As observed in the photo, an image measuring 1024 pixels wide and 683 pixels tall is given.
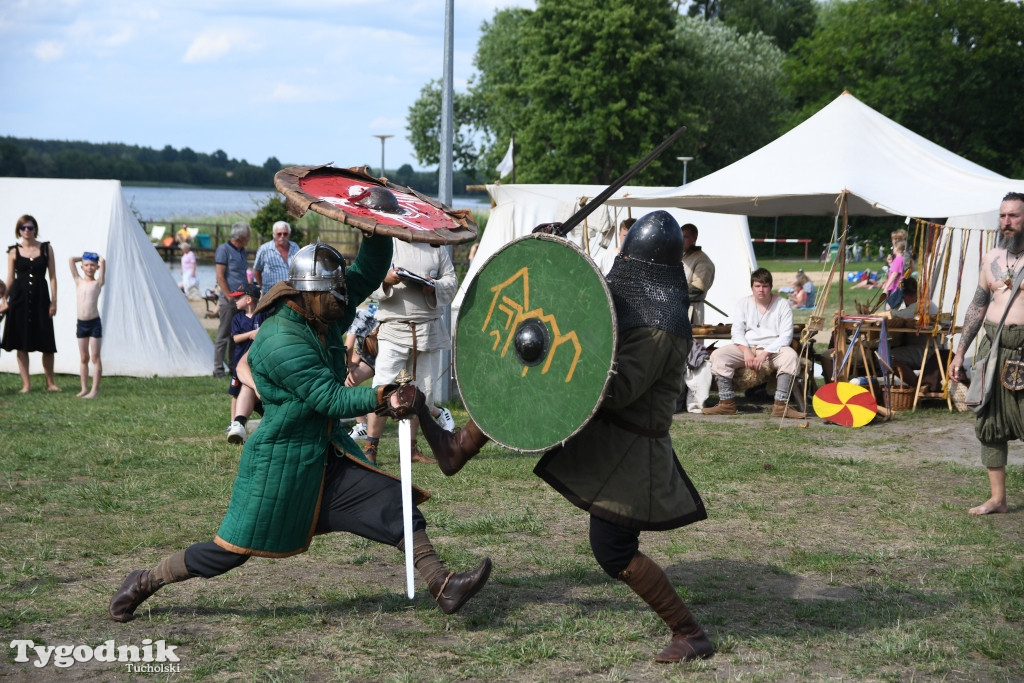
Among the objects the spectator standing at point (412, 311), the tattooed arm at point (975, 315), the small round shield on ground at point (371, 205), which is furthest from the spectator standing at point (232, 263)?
the tattooed arm at point (975, 315)

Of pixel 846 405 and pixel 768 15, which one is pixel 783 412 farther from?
pixel 768 15

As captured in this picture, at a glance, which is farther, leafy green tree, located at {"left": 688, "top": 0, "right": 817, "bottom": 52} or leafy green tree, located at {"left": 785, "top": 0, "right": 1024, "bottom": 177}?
leafy green tree, located at {"left": 688, "top": 0, "right": 817, "bottom": 52}

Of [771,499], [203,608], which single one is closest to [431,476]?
[771,499]

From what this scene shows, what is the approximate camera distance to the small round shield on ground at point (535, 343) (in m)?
3.52

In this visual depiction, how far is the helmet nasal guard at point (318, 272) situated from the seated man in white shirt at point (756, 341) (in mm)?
6529

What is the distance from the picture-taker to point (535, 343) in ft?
11.9

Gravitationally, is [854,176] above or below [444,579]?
above

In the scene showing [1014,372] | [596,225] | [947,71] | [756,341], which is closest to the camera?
[1014,372]

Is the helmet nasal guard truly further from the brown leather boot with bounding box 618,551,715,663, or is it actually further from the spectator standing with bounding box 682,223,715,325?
the spectator standing with bounding box 682,223,715,325

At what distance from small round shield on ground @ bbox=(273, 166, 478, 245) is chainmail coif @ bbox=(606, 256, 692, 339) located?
1.98ft

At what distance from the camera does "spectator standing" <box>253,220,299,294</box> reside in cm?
937

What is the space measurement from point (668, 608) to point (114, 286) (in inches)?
387

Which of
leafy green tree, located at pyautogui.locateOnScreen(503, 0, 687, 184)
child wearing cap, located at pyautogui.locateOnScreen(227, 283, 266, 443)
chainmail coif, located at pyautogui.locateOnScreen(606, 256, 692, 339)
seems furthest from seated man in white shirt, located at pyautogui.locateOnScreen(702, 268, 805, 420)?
leafy green tree, located at pyautogui.locateOnScreen(503, 0, 687, 184)

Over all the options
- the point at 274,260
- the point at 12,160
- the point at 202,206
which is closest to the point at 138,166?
the point at 202,206
